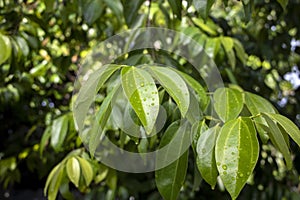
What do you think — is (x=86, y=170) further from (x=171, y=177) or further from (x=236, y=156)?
(x=236, y=156)

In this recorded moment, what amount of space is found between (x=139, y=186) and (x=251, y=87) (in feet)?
1.83

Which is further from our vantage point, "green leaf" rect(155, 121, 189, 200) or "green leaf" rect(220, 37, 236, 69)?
"green leaf" rect(220, 37, 236, 69)

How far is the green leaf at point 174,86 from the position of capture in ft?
2.11

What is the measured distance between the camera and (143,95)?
62 centimetres

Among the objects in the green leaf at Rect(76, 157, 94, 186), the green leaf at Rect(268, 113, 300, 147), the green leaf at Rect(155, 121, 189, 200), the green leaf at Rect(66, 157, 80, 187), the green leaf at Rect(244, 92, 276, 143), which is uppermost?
the green leaf at Rect(268, 113, 300, 147)

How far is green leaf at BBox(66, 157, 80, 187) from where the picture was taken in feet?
3.22

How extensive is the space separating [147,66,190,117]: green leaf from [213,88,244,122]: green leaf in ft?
0.38

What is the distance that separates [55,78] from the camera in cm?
167

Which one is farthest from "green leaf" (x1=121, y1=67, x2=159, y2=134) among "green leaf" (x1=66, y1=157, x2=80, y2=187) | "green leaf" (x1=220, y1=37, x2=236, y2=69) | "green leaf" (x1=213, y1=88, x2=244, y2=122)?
"green leaf" (x1=220, y1=37, x2=236, y2=69)

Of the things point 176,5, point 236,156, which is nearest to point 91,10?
point 176,5

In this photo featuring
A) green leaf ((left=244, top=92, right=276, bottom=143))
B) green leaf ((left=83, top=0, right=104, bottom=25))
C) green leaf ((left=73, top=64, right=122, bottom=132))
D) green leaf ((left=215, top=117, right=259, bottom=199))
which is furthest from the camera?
green leaf ((left=83, top=0, right=104, bottom=25))

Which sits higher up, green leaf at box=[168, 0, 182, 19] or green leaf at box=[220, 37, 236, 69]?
green leaf at box=[168, 0, 182, 19]

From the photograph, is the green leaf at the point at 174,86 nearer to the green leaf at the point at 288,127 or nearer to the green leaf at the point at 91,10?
the green leaf at the point at 288,127

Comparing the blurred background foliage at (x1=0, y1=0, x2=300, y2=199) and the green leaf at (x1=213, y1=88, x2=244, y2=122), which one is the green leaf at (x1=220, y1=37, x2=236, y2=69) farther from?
the green leaf at (x1=213, y1=88, x2=244, y2=122)
